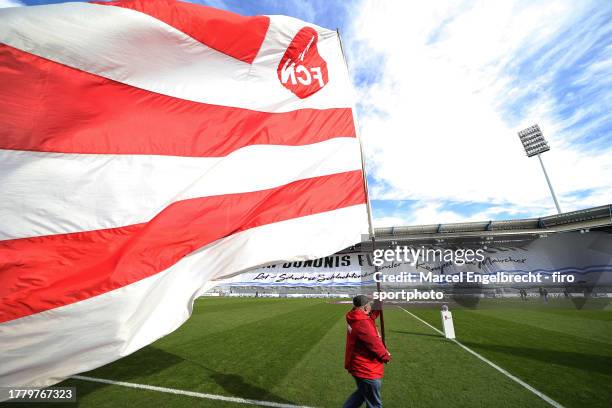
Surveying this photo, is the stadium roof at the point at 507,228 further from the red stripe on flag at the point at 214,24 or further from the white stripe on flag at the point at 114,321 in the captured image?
the white stripe on flag at the point at 114,321

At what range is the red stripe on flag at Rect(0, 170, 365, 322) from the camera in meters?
1.97

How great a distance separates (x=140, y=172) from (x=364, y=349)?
3232 millimetres

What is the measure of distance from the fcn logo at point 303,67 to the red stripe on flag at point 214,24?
0.41m

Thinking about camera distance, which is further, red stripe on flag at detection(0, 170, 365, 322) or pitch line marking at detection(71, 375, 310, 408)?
pitch line marking at detection(71, 375, 310, 408)

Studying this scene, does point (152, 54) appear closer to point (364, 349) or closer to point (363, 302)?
point (363, 302)

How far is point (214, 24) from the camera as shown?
3.04 metres

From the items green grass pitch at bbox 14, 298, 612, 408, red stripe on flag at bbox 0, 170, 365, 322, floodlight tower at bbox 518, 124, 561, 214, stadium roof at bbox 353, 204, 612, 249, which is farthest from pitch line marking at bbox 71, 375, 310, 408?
floodlight tower at bbox 518, 124, 561, 214

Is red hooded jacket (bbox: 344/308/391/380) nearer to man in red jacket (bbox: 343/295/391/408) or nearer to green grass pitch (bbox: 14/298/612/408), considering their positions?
man in red jacket (bbox: 343/295/391/408)

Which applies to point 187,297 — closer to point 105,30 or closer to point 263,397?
point 105,30

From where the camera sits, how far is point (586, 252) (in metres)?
32.9

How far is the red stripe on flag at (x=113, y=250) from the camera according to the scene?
1970 mm

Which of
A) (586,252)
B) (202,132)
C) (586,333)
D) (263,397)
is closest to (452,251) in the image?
(586,252)

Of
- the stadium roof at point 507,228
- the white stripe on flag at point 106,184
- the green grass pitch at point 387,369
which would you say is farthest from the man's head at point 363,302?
the stadium roof at point 507,228

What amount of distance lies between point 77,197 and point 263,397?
492cm
